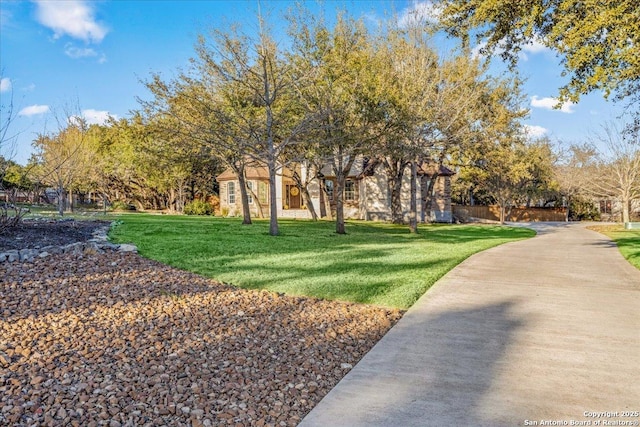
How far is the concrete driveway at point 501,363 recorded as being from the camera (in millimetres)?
3182

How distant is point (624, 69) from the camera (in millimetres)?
7066

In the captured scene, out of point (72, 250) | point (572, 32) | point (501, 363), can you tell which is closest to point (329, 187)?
point (72, 250)

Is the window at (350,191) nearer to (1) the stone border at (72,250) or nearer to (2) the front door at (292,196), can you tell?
(2) the front door at (292,196)

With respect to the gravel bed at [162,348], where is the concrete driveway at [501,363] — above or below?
below

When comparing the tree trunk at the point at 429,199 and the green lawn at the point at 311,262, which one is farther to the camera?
the tree trunk at the point at 429,199

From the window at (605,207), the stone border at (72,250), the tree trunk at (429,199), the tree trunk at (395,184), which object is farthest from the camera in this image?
the window at (605,207)

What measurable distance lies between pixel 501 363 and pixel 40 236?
30.3ft

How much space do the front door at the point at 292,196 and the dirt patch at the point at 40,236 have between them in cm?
1983

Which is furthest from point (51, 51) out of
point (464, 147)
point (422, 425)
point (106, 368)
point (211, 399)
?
point (464, 147)

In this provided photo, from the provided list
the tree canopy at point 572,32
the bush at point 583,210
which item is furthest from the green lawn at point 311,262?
the bush at point 583,210

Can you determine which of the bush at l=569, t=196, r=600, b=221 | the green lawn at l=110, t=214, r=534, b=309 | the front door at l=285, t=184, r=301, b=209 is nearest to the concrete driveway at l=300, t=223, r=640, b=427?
the green lawn at l=110, t=214, r=534, b=309

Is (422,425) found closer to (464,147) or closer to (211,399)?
(211,399)

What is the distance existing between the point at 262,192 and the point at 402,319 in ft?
82.4

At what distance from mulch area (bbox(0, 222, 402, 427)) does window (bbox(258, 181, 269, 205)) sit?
75.0 feet
